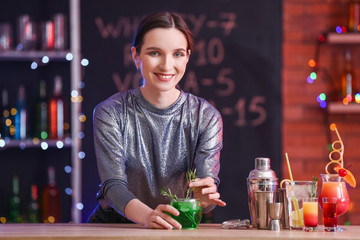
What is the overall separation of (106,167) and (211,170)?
1.19ft

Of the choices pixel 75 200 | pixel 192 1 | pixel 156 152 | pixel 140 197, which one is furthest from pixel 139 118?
pixel 192 1

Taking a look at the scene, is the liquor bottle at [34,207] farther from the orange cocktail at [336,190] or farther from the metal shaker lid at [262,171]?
the orange cocktail at [336,190]

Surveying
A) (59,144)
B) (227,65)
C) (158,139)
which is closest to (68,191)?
(59,144)

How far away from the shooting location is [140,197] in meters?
2.08

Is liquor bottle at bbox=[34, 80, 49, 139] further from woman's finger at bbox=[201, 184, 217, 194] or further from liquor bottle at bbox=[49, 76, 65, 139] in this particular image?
woman's finger at bbox=[201, 184, 217, 194]

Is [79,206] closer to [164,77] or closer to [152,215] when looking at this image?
[164,77]

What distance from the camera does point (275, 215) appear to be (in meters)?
1.68

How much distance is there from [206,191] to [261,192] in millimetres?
172

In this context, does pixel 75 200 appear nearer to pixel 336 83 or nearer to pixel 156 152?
pixel 156 152

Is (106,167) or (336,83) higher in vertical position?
(336,83)

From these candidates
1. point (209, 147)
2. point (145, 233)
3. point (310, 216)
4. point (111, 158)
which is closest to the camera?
point (145, 233)

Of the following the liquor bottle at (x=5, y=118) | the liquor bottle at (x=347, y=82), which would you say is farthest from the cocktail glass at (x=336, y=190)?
the liquor bottle at (x=5, y=118)

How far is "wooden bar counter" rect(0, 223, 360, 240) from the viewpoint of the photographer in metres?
1.51

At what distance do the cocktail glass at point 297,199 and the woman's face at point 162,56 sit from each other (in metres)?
0.57
